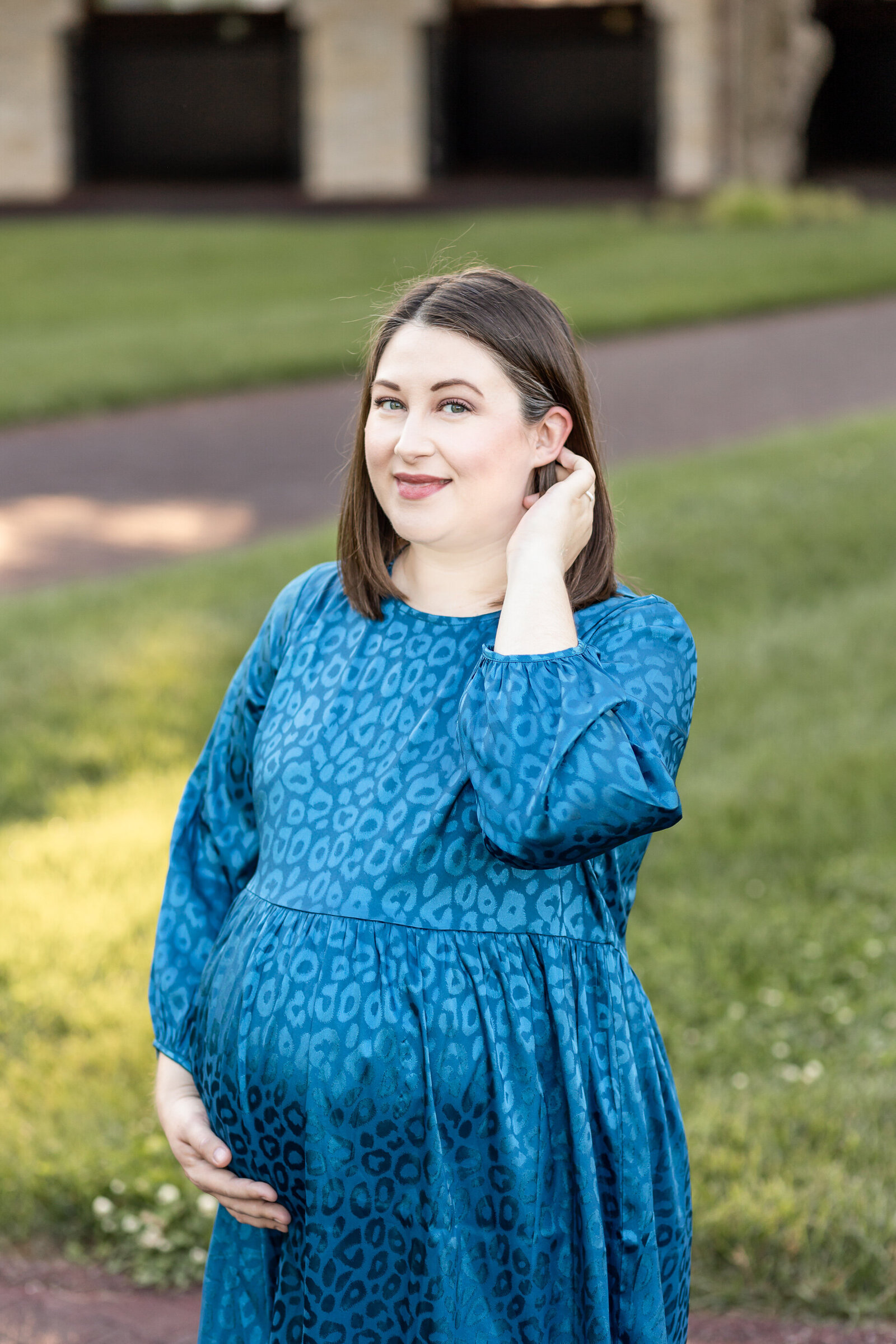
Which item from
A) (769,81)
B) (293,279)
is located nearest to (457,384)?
(293,279)

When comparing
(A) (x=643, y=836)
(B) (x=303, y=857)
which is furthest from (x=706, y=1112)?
(B) (x=303, y=857)

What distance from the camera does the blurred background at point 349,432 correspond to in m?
3.32

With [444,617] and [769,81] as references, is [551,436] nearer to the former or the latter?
[444,617]

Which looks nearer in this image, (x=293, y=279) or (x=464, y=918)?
(x=464, y=918)

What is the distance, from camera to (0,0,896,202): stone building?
2109 cm

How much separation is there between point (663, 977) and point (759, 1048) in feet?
1.29

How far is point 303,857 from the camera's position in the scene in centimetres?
184

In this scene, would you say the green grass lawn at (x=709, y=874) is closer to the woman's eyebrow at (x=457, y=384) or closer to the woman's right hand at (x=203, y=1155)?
the woman's right hand at (x=203, y=1155)

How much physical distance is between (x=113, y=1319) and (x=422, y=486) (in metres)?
2.00

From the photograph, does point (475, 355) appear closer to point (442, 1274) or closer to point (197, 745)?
point (442, 1274)

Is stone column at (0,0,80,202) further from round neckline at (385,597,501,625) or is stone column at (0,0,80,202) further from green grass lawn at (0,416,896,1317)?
round neckline at (385,597,501,625)

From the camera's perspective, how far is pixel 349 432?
8.95 m

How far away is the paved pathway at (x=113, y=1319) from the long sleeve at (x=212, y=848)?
1.18m

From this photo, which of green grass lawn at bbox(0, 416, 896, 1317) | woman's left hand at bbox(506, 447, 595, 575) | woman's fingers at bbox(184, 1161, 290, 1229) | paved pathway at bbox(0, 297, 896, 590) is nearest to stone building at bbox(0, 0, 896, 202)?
paved pathway at bbox(0, 297, 896, 590)
